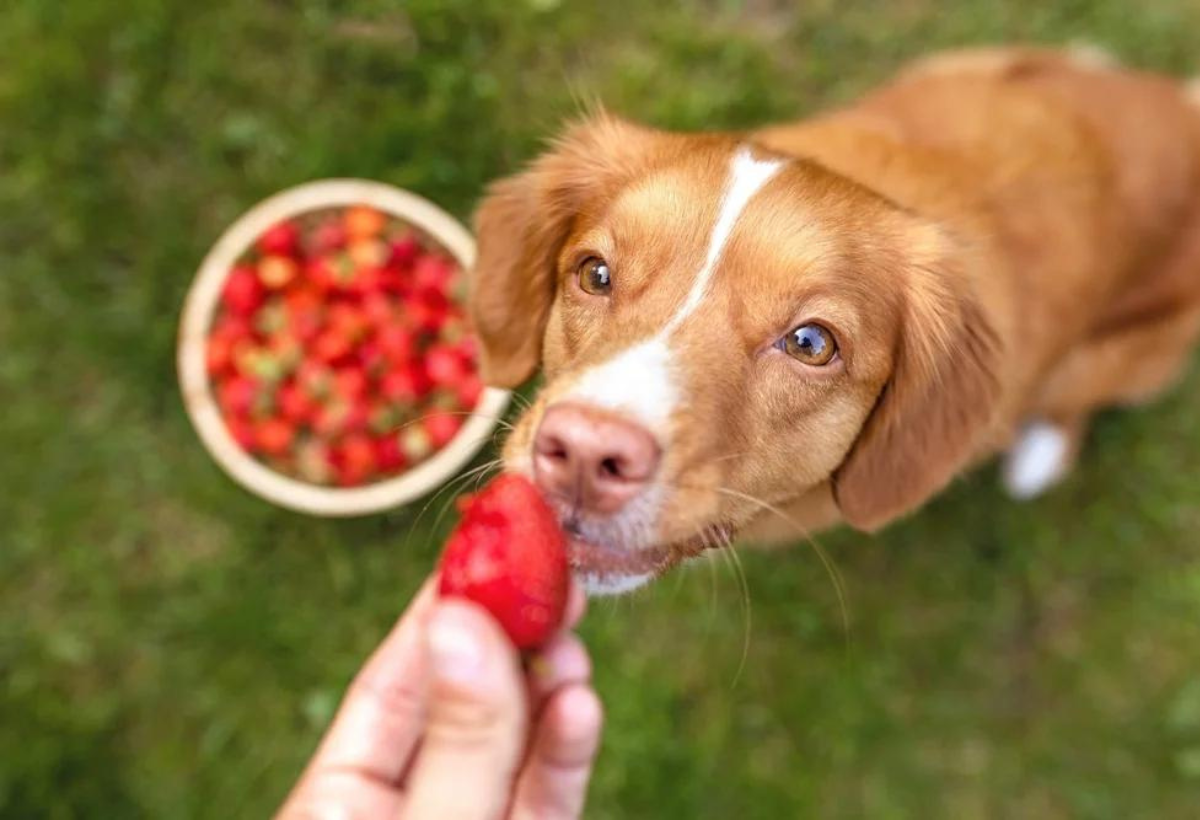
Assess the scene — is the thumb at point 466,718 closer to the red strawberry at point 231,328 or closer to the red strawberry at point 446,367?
the red strawberry at point 446,367

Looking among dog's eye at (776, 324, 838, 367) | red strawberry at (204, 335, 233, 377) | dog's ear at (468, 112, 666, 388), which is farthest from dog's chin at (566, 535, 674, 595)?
red strawberry at (204, 335, 233, 377)

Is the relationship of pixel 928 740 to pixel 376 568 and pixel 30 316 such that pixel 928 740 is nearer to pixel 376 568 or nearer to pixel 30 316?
→ pixel 376 568

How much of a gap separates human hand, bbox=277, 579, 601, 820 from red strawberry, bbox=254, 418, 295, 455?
4.14 ft

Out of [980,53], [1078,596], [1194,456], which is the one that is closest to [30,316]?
[980,53]

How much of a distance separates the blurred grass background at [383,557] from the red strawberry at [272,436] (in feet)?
1.18

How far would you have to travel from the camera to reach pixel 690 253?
2.10 meters

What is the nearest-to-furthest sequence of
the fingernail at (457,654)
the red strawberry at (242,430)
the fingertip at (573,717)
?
1. the fingernail at (457,654)
2. the fingertip at (573,717)
3. the red strawberry at (242,430)

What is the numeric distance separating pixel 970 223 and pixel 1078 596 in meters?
1.93

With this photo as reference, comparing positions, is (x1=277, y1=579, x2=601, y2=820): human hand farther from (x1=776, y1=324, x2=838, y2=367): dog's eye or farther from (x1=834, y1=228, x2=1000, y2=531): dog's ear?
(x1=834, y1=228, x2=1000, y2=531): dog's ear

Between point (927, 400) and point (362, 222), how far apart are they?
1929 millimetres

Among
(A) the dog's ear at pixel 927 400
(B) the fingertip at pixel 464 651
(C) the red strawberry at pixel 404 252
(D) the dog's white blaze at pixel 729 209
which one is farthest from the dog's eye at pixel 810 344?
(C) the red strawberry at pixel 404 252

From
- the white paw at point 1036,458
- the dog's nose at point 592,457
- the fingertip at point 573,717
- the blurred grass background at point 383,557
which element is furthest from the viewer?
the white paw at point 1036,458

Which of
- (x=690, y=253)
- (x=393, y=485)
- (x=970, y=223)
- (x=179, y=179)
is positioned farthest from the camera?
(x=179, y=179)

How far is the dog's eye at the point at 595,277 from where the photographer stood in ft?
7.32
